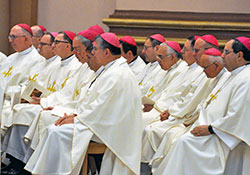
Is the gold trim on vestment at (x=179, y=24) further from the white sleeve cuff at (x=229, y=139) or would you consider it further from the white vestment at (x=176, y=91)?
the white sleeve cuff at (x=229, y=139)

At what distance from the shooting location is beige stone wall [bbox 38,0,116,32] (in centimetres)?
994

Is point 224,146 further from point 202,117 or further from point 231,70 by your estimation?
point 231,70

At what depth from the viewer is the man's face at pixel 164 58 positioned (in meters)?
6.82

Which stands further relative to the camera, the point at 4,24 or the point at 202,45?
the point at 4,24

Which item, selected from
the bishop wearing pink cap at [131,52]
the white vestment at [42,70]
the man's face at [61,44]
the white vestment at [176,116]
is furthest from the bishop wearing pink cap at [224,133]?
the white vestment at [42,70]

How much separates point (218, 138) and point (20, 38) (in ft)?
11.8

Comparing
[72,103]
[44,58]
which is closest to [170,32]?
[44,58]

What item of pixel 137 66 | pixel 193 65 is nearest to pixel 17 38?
pixel 137 66

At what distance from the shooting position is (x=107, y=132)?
5246 millimetres

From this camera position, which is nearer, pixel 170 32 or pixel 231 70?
pixel 231 70

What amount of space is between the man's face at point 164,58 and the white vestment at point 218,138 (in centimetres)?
A: 160

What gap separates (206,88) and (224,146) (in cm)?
95

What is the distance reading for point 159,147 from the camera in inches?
226

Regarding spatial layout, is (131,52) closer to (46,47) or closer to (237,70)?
(46,47)
